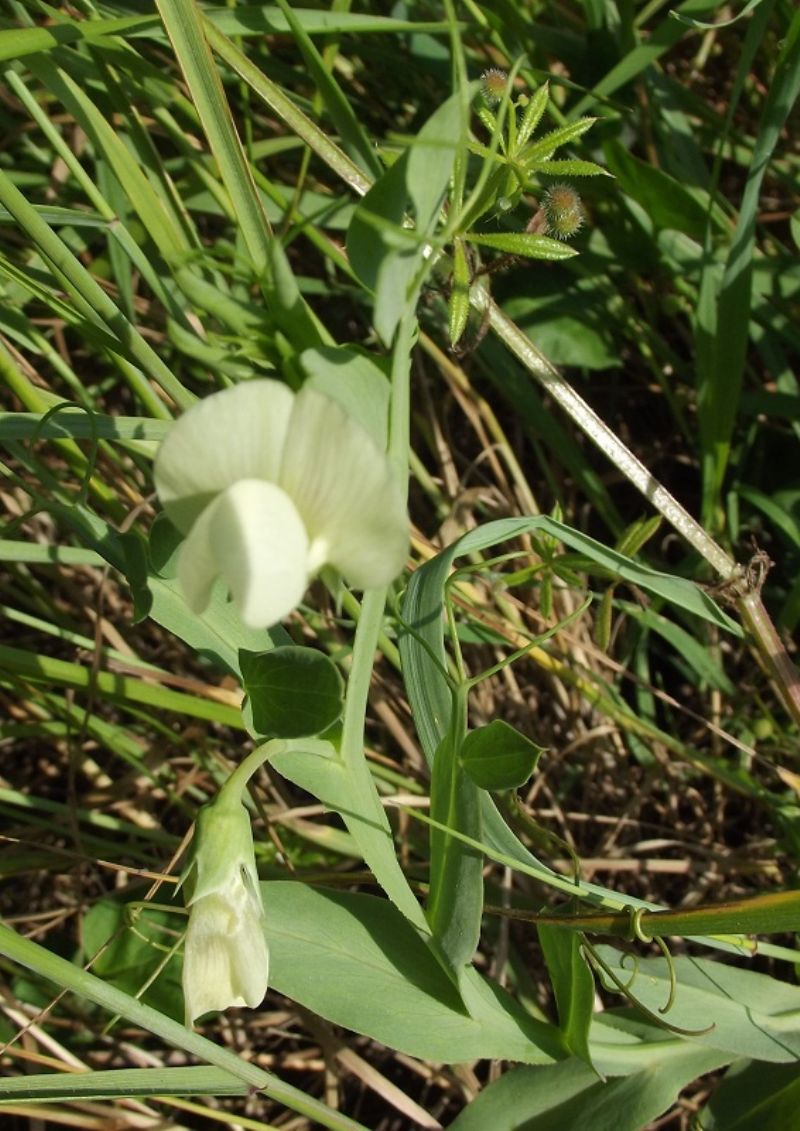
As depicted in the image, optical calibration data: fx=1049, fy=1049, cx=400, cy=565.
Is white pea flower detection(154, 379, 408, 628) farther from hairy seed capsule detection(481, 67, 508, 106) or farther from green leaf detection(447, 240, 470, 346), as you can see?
hairy seed capsule detection(481, 67, 508, 106)

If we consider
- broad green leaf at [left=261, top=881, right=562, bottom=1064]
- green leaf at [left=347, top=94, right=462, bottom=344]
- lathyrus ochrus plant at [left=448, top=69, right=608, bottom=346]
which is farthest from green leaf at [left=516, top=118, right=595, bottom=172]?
broad green leaf at [left=261, top=881, right=562, bottom=1064]

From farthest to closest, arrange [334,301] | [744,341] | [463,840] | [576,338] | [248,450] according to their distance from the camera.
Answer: [334,301] < [576,338] < [744,341] < [463,840] < [248,450]

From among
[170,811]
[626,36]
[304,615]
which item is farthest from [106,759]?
[626,36]

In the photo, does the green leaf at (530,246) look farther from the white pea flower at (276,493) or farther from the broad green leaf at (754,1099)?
the broad green leaf at (754,1099)

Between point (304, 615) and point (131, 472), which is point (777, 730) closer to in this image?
point (304, 615)

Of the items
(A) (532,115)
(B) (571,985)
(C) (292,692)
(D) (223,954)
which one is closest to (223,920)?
(D) (223,954)

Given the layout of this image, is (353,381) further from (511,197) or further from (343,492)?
(511,197)

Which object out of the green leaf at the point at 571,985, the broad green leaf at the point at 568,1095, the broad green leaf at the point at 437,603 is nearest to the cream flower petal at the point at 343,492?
the broad green leaf at the point at 437,603
